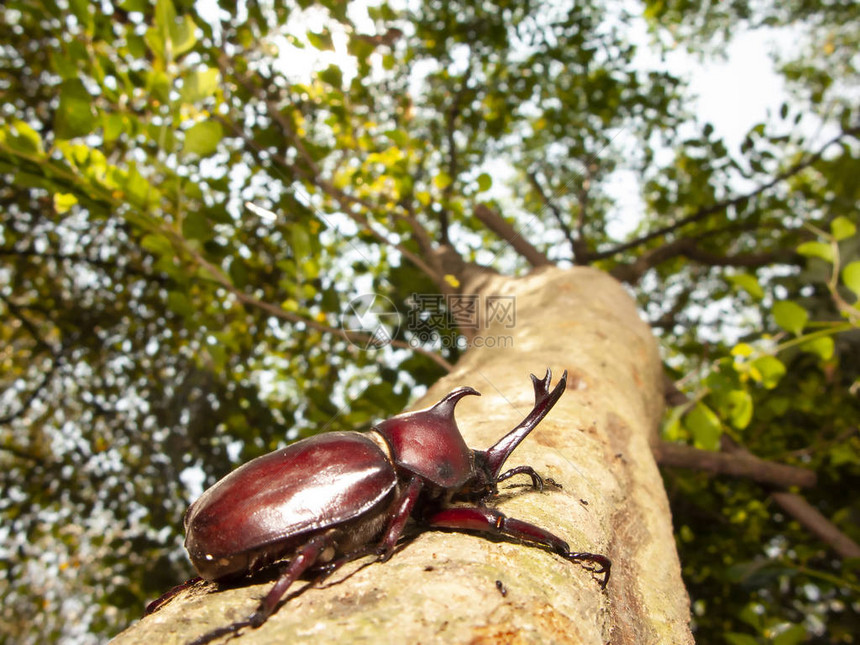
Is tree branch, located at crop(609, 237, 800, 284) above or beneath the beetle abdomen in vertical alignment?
beneath

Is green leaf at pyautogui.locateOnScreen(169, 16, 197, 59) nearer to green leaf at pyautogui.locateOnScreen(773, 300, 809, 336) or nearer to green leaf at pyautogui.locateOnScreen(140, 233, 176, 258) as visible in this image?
green leaf at pyautogui.locateOnScreen(140, 233, 176, 258)

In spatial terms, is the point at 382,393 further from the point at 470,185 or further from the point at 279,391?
the point at 279,391

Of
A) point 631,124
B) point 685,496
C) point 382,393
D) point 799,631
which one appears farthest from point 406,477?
point 631,124

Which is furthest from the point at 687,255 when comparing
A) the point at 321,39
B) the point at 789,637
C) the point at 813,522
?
the point at 321,39

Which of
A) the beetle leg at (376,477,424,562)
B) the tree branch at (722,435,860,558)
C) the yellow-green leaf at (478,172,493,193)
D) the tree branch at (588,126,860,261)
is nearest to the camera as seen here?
the beetle leg at (376,477,424,562)

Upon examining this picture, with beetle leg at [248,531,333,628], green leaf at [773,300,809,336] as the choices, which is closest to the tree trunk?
beetle leg at [248,531,333,628]

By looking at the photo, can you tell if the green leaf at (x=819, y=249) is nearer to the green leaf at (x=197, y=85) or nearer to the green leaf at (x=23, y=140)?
the green leaf at (x=197, y=85)

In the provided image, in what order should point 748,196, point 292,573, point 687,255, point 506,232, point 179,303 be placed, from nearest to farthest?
1. point 292,573
2. point 179,303
3. point 506,232
4. point 748,196
5. point 687,255

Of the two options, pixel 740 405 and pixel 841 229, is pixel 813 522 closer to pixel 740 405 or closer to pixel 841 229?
pixel 740 405
